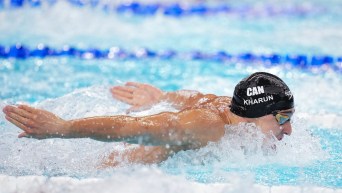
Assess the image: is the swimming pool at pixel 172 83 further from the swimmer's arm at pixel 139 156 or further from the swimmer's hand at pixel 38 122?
the swimmer's hand at pixel 38 122

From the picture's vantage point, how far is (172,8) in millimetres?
9352

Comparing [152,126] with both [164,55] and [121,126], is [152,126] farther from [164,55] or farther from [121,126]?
[164,55]

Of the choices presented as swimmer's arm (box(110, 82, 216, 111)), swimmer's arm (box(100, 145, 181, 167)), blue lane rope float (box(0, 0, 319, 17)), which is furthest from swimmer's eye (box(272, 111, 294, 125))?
Result: blue lane rope float (box(0, 0, 319, 17))

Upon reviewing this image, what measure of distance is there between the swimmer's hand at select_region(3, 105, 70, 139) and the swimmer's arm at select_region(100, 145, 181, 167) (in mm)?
519

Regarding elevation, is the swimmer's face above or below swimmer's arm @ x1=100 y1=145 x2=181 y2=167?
above

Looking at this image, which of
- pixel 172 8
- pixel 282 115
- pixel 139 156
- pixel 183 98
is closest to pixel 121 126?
pixel 139 156

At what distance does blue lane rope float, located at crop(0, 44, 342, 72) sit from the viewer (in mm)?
6125

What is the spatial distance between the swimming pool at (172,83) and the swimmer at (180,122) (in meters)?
0.10

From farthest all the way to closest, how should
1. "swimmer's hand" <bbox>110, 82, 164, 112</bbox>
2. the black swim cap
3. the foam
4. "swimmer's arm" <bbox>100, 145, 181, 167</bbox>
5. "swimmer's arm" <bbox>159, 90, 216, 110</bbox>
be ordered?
1. "swimmer's hand" <bbox>110, 82, 164, 112</bbox>
2. "swimmer's arm" <bbox>159, 90, 216, 110</bbox>
3. "swimmer's arm" <bbox>100, 145, 181, 167</bbox>
4. the black swim cap
5. the foam

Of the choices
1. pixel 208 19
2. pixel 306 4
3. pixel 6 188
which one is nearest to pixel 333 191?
pixel 6 188

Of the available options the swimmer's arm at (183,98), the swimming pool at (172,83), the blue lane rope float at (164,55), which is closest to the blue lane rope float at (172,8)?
the swimming pool at (172,83)

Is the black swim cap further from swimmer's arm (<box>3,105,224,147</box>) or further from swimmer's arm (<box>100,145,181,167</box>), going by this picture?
swimmer's arm (<box>100,145,181,167</box>)

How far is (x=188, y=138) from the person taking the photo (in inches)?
107

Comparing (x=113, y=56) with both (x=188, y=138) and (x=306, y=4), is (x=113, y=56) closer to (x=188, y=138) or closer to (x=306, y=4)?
(x=188, y=138)
